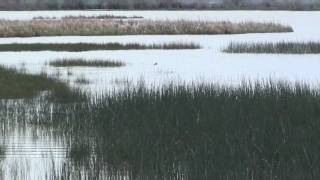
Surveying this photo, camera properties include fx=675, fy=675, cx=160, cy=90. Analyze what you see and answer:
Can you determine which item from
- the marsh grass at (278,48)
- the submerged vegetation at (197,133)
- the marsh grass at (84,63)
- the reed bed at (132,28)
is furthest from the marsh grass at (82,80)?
the reed bed at (132,28)

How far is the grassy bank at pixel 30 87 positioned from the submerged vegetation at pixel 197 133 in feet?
6.07

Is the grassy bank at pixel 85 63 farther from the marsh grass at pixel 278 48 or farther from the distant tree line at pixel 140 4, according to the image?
the distant tree line at pixel 140 4

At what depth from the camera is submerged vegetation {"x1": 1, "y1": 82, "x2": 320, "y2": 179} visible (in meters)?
6.76

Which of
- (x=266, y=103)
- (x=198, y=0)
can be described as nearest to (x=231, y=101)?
(x=266, y=103)

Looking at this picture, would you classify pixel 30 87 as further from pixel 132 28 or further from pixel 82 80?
pixel 132 28

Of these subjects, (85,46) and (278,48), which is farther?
(85,46)

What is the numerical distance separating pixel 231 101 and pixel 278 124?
4.63 feet

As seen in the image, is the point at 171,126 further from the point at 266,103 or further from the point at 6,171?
the point at 6,171

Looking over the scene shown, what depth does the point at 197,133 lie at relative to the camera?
8.21 meters

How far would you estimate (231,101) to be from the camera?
31.8 ft

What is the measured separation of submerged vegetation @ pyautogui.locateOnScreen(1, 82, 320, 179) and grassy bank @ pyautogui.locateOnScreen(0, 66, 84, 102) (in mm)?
1851

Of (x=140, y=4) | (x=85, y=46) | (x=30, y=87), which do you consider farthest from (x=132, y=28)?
(x=140, y=4)

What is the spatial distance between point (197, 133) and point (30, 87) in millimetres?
6416

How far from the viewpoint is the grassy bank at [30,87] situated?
498 inches
